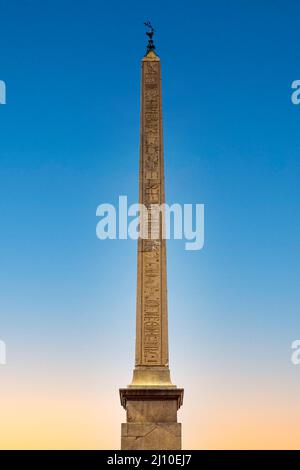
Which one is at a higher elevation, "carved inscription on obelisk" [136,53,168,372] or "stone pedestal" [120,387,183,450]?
"carved inscription on obelisk" [136,53,168,372]

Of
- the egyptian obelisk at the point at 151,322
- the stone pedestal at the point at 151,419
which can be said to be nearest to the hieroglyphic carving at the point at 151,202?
the egyptian obelisk at the point at 151,322

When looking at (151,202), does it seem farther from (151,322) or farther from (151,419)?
(151,419)

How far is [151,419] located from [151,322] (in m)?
1.96

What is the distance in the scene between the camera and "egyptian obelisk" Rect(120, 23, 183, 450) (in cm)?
1513

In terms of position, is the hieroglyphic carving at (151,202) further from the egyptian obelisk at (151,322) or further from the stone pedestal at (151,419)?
the stone pedestal at (151,419)

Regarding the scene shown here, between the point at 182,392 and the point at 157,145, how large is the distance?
5370 millimetres

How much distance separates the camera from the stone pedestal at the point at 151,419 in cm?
1502

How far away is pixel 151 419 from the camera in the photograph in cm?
1523

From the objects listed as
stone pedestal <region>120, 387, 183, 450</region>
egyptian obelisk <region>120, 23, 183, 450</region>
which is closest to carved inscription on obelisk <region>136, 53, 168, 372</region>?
egyptian obelisk <region>120, 23, 183, 450</region>

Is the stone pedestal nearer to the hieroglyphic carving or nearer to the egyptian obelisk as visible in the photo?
the egyptian obelisk

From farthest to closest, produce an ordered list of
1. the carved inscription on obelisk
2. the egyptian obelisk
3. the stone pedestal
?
the carved inscription on obelisk → the egyptian obelisk → the stone pedestal

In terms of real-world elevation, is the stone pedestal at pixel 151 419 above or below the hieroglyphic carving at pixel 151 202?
below
